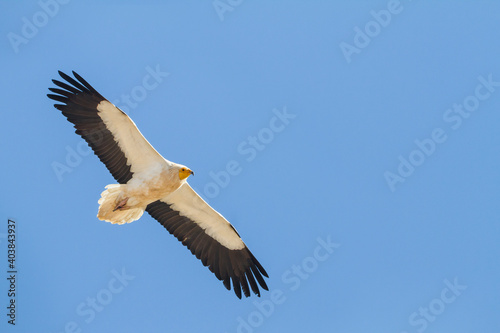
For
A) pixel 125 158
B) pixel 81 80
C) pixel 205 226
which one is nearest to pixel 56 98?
pixel 81 80

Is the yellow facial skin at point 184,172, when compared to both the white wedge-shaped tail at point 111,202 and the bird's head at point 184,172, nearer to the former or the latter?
the bird's head at point 184,172

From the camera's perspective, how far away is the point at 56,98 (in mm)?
14898

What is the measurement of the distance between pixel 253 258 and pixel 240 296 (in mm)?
756

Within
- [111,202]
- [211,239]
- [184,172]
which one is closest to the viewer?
[184,172]

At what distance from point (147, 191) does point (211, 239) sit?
178cm

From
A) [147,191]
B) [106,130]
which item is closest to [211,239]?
[147,191]

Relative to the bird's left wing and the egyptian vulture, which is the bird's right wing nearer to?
the egyptian vulture

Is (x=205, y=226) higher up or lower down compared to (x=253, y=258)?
higher up

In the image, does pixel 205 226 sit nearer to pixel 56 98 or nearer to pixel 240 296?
pixel 240 296

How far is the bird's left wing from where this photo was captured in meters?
16.0

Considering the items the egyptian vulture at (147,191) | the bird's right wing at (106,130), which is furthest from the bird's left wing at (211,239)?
the bird's right wing at (106,130)

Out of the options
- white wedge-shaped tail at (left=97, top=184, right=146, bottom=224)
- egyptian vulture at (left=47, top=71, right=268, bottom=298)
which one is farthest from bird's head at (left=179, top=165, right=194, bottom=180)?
white wedge-shaped tail at (left=97, top=184, right=146, bottom=224)

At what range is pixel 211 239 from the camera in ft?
53.1

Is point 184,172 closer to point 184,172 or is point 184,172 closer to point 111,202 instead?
point 184,172
